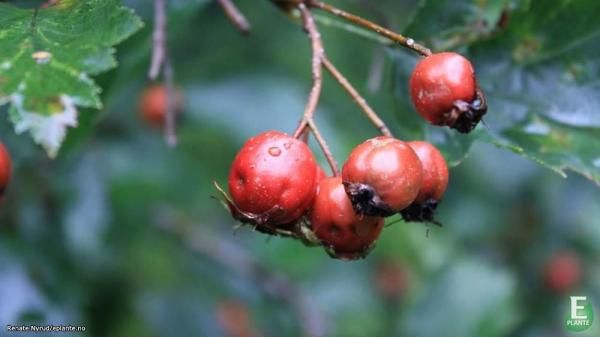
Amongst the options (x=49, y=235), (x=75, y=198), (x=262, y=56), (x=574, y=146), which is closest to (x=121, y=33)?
(x=574, y=146)

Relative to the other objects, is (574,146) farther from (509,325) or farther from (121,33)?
(509,325)

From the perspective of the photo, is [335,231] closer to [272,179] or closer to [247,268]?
[272,179]

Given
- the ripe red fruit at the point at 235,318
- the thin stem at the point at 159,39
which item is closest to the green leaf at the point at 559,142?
the thin stem at the point at 159,39

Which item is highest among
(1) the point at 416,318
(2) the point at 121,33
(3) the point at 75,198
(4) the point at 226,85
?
(2) the point at 121,33

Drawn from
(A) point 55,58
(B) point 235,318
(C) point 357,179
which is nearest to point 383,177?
(C) point 357,179

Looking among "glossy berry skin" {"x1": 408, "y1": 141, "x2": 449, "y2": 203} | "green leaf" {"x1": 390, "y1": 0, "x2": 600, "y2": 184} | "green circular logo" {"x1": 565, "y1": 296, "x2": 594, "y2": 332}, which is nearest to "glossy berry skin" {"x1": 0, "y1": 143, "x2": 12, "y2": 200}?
"glossy berry skin" {"x1": 408, "y1": 141, "x2": 449, "y2": 203}

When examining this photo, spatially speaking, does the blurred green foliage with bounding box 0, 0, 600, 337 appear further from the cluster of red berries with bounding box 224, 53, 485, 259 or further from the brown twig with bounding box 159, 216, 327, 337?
the cluster of red berries with bounding box 224, 53, 485, 259
